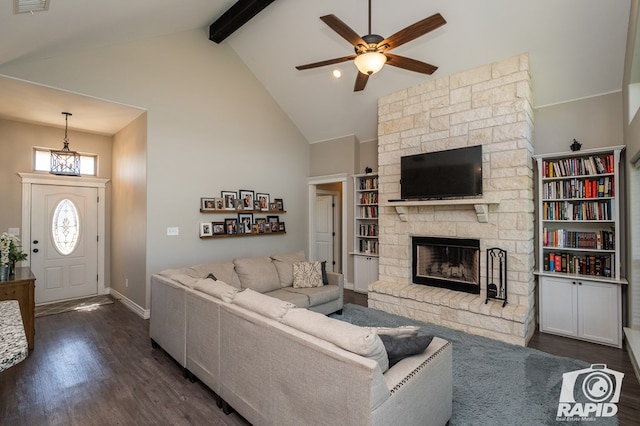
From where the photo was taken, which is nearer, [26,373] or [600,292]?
[26,373]

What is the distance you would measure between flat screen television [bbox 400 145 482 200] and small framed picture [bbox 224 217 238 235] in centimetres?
286

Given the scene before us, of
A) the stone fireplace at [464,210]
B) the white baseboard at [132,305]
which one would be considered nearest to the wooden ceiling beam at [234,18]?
the stone fireplace at [464,210]

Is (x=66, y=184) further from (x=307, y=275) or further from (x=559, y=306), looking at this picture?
(x=559, y=306)

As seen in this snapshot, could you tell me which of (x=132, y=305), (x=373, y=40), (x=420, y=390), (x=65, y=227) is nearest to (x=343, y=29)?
(x=373, y=40)

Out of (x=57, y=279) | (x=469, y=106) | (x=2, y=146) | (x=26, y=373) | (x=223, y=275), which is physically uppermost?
(x=469, y=106)

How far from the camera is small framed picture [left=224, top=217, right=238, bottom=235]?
542 centimetres

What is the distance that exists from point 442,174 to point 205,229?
371 cm

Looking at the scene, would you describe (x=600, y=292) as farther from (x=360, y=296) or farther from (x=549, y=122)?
(x=360, y=296)

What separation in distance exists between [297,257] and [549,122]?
3892mm

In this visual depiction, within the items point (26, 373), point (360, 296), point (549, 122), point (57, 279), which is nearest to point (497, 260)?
point (549, 122)

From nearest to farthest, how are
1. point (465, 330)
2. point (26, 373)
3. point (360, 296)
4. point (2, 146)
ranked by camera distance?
point (26, 373) < point (465, 330) < point (2, 146) < point (360, 296)

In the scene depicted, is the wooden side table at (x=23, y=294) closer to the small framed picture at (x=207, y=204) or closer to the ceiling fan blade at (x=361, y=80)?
the small framed picture at (x=207, y=204)

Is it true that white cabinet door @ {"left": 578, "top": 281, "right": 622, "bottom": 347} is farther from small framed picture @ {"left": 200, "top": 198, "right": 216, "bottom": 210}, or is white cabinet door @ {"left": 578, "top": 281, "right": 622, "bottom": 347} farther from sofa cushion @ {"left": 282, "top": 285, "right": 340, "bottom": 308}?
small framed picture @ {"left": 200, "top": 198, "right": 216, "bottom": 210}

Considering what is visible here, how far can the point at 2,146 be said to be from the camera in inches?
189
